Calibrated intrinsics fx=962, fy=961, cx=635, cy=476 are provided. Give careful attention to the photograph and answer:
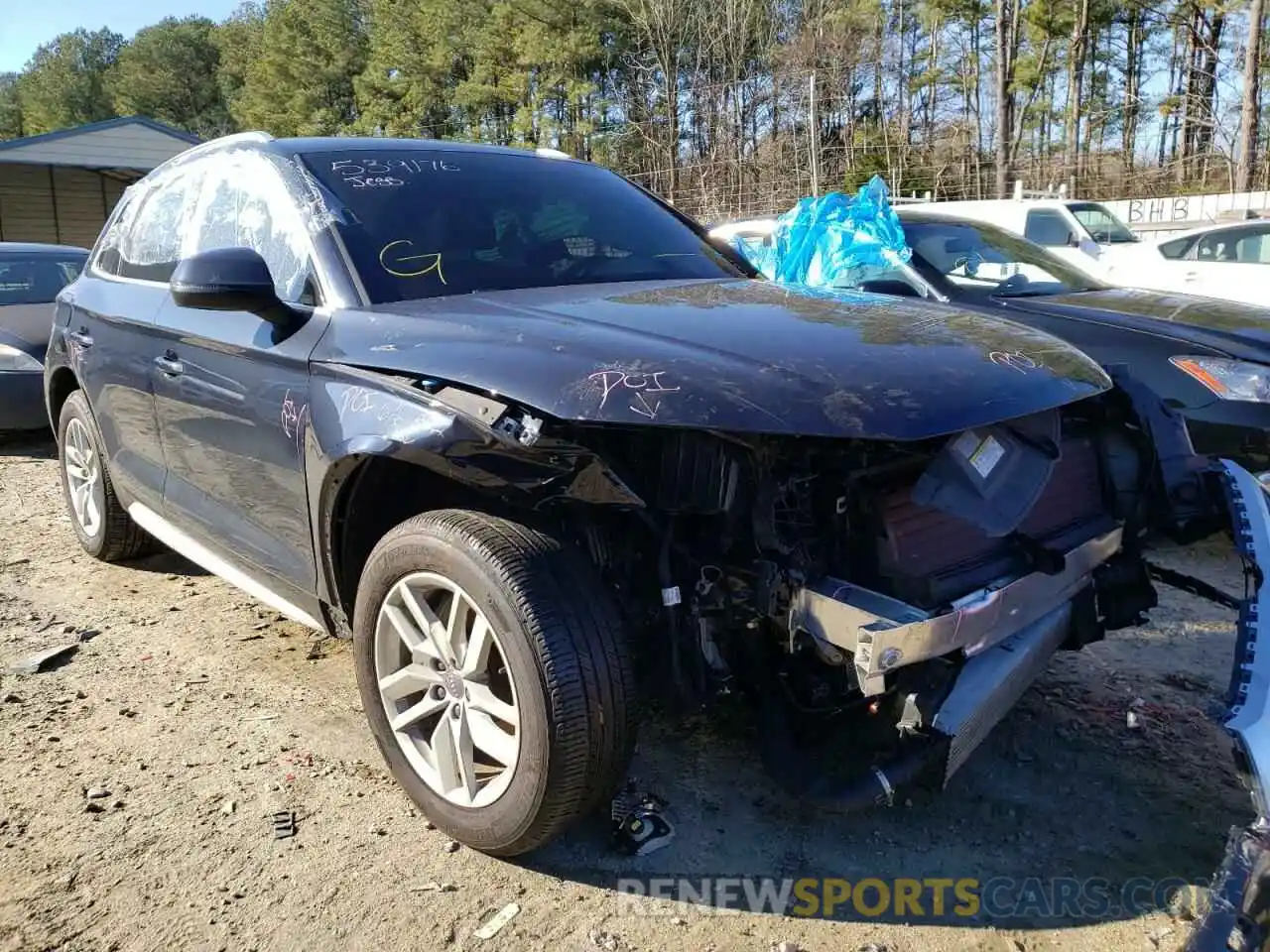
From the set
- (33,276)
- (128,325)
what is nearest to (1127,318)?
(128,325)

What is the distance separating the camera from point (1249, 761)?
192 cm

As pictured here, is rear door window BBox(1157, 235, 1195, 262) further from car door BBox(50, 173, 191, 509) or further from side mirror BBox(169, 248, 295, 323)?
side mirror BBox(169, 248, 295, 323)

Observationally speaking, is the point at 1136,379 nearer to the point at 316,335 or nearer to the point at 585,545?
the point at 585,545

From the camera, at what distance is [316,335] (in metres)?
2.60

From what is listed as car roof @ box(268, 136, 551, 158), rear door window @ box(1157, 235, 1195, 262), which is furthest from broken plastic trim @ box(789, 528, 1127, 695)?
rear door window @ box(1157, 235, 1195, 262)

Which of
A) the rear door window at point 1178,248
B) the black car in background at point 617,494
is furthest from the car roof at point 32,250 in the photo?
the rear door window at point 1178,248

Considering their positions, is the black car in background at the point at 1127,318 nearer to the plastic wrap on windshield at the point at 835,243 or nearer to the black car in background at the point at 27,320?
the plastic wrap on windshield at the point at 835,243

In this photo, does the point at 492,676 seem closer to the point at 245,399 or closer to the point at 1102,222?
the point at 245,399

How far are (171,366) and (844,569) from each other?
2.39 m

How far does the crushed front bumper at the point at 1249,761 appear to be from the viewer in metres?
1.73

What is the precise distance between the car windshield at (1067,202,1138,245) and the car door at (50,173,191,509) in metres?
11.5

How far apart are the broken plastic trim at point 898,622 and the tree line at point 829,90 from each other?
21.2 m

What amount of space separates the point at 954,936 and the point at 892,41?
34475 millimetres

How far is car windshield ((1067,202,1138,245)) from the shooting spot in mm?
12438
